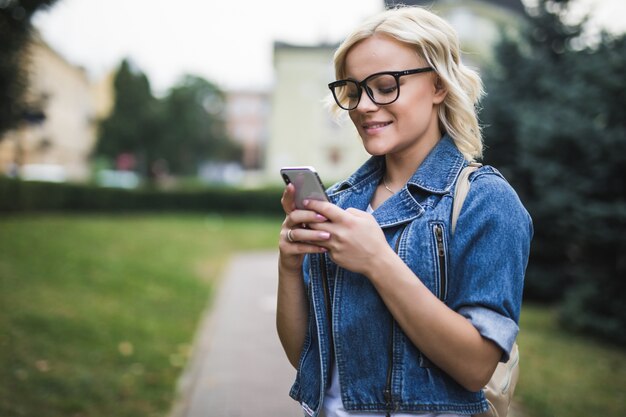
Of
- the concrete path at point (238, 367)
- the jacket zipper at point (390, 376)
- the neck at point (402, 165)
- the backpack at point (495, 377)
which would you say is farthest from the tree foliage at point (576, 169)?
the jacket zipper at point (390, 376)

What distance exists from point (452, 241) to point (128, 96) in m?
33.1

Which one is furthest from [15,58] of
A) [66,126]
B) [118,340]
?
[66,126]

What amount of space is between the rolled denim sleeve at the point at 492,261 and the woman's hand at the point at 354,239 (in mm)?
197

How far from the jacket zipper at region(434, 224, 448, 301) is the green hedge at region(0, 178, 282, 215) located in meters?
20.9

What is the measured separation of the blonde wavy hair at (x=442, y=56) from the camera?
143cm

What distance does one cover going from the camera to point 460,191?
142cm

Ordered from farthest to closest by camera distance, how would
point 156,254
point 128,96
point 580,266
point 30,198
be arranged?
1. point 128,96
2. point 30,198
3. point 156,254
4. point 580,266

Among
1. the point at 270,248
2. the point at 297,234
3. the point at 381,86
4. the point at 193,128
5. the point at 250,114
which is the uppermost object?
the point at 250,114

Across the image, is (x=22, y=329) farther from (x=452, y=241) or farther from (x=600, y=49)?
(x=600, y=49)

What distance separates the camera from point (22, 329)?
232 inches

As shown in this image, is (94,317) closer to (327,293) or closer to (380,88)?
(327,293)

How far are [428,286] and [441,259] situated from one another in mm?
75

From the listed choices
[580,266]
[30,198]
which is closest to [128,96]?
[30,198]

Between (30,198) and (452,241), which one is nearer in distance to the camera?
(452,241)
